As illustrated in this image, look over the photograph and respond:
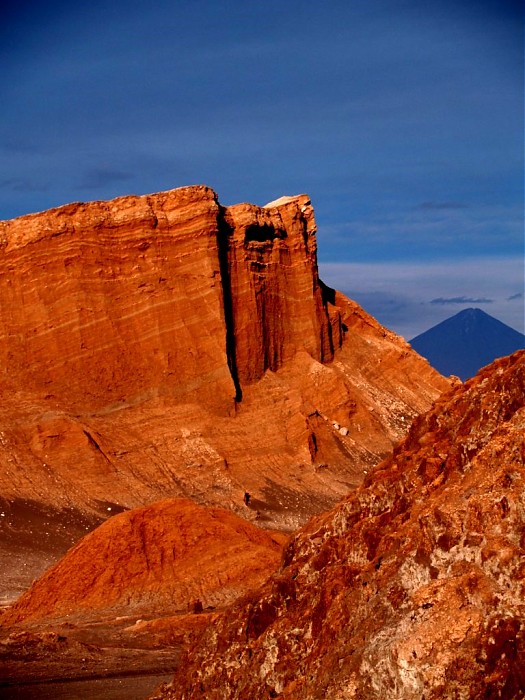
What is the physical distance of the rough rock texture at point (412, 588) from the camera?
13117 mm

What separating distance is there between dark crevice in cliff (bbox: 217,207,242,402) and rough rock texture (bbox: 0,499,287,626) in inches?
1459

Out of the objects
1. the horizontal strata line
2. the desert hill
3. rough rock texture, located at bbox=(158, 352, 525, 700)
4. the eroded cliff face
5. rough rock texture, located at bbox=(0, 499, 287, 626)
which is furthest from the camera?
the eroded cliff face

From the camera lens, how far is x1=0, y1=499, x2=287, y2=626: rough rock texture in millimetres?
38969

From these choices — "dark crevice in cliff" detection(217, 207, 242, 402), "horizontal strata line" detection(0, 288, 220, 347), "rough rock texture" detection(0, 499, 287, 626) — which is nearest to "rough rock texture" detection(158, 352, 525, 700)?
"rough rock texture" detection(0, 499, 287, 626)

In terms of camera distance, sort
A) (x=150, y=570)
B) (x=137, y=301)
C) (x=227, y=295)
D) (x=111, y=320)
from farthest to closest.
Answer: (x=227, y=295) < (x=137, y=301) < (x=111, y=320) < (x=150, y=570)

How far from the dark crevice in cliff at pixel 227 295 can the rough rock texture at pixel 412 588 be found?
61.9 metres

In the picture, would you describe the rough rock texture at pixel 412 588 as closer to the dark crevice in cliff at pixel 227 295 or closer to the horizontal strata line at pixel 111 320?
the horizontal strata line at pixel 111 320

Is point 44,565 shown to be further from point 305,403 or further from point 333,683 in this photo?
point 333,683

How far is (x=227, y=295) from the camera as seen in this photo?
8031cm

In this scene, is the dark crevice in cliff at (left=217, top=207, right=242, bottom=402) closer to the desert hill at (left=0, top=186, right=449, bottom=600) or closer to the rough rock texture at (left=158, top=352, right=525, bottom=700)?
the desert hill at (left=0, top=186, right=449, bottom=600)

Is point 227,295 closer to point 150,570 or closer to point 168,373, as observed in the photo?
point 168,373

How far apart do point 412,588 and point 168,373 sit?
206ft

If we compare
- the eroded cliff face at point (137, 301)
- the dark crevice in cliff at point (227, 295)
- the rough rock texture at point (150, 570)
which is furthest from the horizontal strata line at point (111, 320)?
the rough rock texture at point (150, 570)

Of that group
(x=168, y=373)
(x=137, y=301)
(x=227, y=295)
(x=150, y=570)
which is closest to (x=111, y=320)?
(x=137, y=301)
